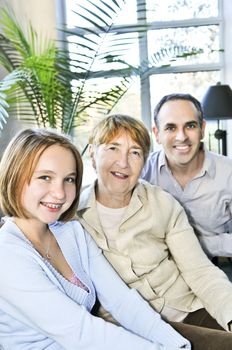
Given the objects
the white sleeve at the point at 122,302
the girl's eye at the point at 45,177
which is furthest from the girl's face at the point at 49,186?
the white sleeve at the point at 122,302

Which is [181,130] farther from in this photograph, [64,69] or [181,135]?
[64,69]

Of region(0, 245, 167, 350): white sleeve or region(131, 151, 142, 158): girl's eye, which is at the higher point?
region(131, 151, 142, 158): girl's eye

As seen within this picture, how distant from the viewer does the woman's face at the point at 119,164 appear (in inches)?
62.1

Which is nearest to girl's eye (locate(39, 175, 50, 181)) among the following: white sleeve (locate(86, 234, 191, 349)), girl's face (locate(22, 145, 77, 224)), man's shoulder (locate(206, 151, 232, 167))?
girl's face (locate(22, 145, 77, 224))

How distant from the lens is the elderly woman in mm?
1573

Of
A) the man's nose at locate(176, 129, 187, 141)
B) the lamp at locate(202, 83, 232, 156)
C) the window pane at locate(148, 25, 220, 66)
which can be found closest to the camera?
the man's nose at locate(176, 129, 187, 141)

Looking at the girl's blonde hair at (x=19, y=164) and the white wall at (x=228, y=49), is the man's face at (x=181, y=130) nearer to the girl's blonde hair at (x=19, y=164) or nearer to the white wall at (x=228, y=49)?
the girl's blonde hair at (x=19, y=164)

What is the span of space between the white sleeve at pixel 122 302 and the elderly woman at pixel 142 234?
0.13 m

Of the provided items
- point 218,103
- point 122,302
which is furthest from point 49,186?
point 218,103

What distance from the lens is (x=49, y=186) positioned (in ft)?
4.16

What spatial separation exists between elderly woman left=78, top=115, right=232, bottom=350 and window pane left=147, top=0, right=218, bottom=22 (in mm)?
2827

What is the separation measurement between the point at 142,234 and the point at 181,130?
0.57m

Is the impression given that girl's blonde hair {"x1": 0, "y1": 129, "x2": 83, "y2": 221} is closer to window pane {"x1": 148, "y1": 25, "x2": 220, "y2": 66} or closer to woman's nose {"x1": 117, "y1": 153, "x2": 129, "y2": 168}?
woman's nose {"x1": 117, "y1": 153, "x2": 129, "y2": 168}

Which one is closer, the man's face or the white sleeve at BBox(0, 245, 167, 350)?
the white sleeve at BBox(0, 245, 167, 350)
